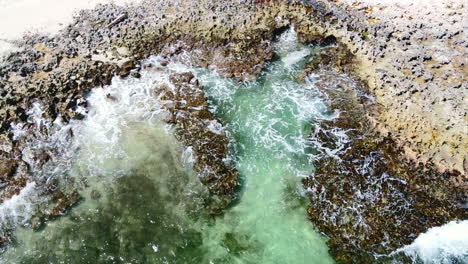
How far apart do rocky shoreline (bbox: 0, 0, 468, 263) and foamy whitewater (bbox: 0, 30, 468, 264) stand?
59cm

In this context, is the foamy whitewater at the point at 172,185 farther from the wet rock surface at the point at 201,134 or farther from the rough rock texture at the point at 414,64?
the rough rock texture at the point at 414,64

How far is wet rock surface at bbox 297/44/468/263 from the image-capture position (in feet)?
47.1

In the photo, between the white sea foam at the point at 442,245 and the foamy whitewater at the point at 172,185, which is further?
the foamy whitewater at the point at 172,185

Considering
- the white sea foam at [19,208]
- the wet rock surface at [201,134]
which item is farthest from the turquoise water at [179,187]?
the white sea foam at [19,208]

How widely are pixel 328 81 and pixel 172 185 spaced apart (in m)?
10.6

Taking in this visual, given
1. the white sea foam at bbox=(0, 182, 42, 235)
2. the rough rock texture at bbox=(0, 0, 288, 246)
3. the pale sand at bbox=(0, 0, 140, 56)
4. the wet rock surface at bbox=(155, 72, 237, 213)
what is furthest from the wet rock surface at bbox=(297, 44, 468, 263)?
the pale sand at bbox=(0, 0, 140, 56)

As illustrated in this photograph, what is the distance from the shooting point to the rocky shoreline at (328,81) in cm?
1552

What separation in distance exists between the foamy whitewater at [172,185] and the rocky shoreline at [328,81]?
1.95ft

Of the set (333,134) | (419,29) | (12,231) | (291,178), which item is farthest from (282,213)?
(419,29)

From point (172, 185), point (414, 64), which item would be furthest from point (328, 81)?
point (172, 185)

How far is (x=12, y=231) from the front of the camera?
48.8 ft

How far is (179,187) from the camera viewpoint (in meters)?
16.2

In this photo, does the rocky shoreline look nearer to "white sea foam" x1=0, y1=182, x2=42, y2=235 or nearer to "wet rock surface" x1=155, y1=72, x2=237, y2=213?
"wet rock surface" x1=155, y1=72, x2=237, y2=213

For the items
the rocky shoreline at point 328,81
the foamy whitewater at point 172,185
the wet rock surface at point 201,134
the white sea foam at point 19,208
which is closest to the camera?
the foamy whitewater at point 172,185
